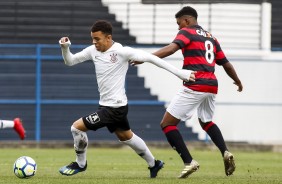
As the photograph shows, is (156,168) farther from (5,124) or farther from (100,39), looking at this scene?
(5,124)

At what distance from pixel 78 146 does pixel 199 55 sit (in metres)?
1.76

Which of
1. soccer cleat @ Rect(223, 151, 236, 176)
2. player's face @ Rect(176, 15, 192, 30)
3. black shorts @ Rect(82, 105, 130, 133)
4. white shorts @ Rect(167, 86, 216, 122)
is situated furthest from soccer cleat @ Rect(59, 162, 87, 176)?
player's face @ Rect(176, 15, 192, 30)

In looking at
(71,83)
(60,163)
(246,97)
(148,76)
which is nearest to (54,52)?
(71,83)

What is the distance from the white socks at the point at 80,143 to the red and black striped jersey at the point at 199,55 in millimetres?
1380

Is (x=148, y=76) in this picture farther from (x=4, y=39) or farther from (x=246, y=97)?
(x=4, y=39)

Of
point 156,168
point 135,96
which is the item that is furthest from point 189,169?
point 135,96

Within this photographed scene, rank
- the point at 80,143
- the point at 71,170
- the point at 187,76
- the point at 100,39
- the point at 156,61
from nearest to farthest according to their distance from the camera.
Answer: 1. the point at 187,76
2. the point at 156,61
3. the point at 100,39
4. the point at 80,143
5. the point at 71,170

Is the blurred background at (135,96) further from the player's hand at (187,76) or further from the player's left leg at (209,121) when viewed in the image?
the player's hand at (187,76)

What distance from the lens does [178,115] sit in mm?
11516

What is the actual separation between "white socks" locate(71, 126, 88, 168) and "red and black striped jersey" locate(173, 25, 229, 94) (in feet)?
4.53

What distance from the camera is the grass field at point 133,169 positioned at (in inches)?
423

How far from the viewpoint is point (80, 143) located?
11.2 m

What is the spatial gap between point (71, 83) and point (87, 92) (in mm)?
400

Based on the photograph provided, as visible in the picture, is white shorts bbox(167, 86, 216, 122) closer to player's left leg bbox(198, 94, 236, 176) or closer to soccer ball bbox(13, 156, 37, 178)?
player's left leg bbox(198, 94, 236, 176)
